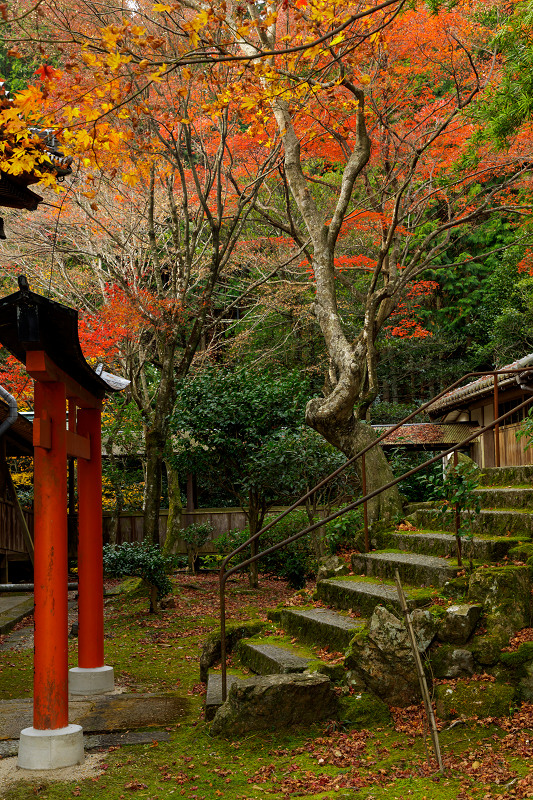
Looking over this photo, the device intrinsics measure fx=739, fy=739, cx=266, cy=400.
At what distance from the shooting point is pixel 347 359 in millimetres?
9844

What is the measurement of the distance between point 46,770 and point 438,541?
13.7ft

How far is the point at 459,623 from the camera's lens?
564cm

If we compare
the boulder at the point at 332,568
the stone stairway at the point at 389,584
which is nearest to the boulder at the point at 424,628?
the stone stairway at the point at 389,584

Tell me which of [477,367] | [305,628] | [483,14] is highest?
[483,14]

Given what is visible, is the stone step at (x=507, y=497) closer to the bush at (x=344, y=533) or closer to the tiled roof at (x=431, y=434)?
the bush at (x=344, y=533)

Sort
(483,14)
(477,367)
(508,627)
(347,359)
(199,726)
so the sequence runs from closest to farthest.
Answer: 1. (508,627)
2. (199,726)
3. (347,359)
4. (483,14)
5. (477,367)

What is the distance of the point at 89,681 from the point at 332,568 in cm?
329

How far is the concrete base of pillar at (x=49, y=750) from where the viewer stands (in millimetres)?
5234

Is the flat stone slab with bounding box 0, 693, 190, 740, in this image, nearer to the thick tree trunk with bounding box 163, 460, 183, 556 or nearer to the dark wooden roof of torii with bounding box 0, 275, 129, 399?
the dark wooden roof of torii with bounding box 0, 275, 129, 399

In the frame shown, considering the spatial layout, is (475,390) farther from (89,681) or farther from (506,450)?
(89,681)

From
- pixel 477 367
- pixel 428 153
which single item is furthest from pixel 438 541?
pixel 477 367

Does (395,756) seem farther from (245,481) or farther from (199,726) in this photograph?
(245,481)

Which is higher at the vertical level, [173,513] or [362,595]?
[173,513]

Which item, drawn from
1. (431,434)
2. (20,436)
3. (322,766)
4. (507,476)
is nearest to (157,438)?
(20,436)
